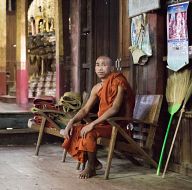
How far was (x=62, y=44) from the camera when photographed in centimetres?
828

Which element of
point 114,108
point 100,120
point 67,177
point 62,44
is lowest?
point 67,177

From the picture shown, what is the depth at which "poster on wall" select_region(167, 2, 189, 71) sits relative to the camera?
4730mm

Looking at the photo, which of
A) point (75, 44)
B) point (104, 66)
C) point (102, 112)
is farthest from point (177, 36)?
point (75, 44)

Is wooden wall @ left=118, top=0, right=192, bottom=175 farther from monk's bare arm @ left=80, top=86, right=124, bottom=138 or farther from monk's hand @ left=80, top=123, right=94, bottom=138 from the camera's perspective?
monk's hand @ left=80, top=123, right=94, bottom=138

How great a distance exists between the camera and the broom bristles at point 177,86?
4.73 m

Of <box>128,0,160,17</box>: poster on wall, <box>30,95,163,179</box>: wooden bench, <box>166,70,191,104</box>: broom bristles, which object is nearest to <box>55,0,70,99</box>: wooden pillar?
<box>128,0,160,17</box>: poster on wall

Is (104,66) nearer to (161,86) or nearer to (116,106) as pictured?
(116,106)

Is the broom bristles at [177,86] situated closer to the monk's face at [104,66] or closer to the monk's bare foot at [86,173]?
the monk's face at [104,66]

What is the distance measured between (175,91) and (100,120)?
857 millimetres

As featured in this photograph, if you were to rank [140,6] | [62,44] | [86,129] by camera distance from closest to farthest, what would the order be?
[86,129] → [140,6] → [62,44]

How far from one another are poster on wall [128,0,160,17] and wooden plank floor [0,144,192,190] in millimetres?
1752

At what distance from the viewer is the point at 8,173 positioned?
4.86 metres

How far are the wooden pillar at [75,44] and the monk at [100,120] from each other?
103 inches

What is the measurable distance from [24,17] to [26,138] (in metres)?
4.36
